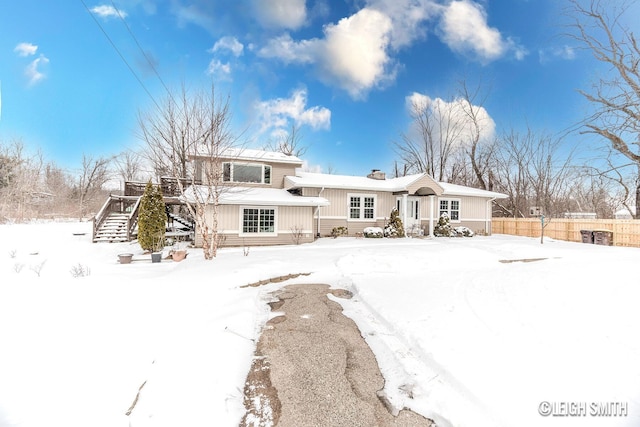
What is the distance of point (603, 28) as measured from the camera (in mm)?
5852

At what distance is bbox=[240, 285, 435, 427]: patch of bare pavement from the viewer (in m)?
2.51

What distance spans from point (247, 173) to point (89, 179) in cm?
2872

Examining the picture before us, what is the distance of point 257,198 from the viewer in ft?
46.4

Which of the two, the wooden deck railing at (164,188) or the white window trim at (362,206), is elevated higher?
the wooden deck railing at (164,188)

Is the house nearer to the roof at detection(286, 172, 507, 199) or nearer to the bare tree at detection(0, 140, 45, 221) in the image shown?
the roof at detection(286, 172, 507, 199)

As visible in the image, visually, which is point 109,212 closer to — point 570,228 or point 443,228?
point 443,228

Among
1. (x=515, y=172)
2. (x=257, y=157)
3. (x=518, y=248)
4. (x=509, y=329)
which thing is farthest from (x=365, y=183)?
(x=515, y=172)

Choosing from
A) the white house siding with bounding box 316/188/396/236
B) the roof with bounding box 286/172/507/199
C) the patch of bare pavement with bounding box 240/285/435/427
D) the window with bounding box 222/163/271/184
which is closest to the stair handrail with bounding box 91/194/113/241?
the window with bounding box 222/163/271/184

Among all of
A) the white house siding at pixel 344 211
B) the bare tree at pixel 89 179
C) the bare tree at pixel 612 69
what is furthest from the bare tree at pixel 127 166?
the bare tree at pixel 612 69

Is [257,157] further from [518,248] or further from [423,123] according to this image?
[423,123]

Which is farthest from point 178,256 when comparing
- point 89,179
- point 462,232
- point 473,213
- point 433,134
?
point 89,179

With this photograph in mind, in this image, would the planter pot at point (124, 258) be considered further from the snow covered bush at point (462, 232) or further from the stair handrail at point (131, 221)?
the snow covered bush at point (462, 232)

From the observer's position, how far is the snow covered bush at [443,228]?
1825 centimetres

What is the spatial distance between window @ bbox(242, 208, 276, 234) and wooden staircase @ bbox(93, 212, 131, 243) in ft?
21.4
